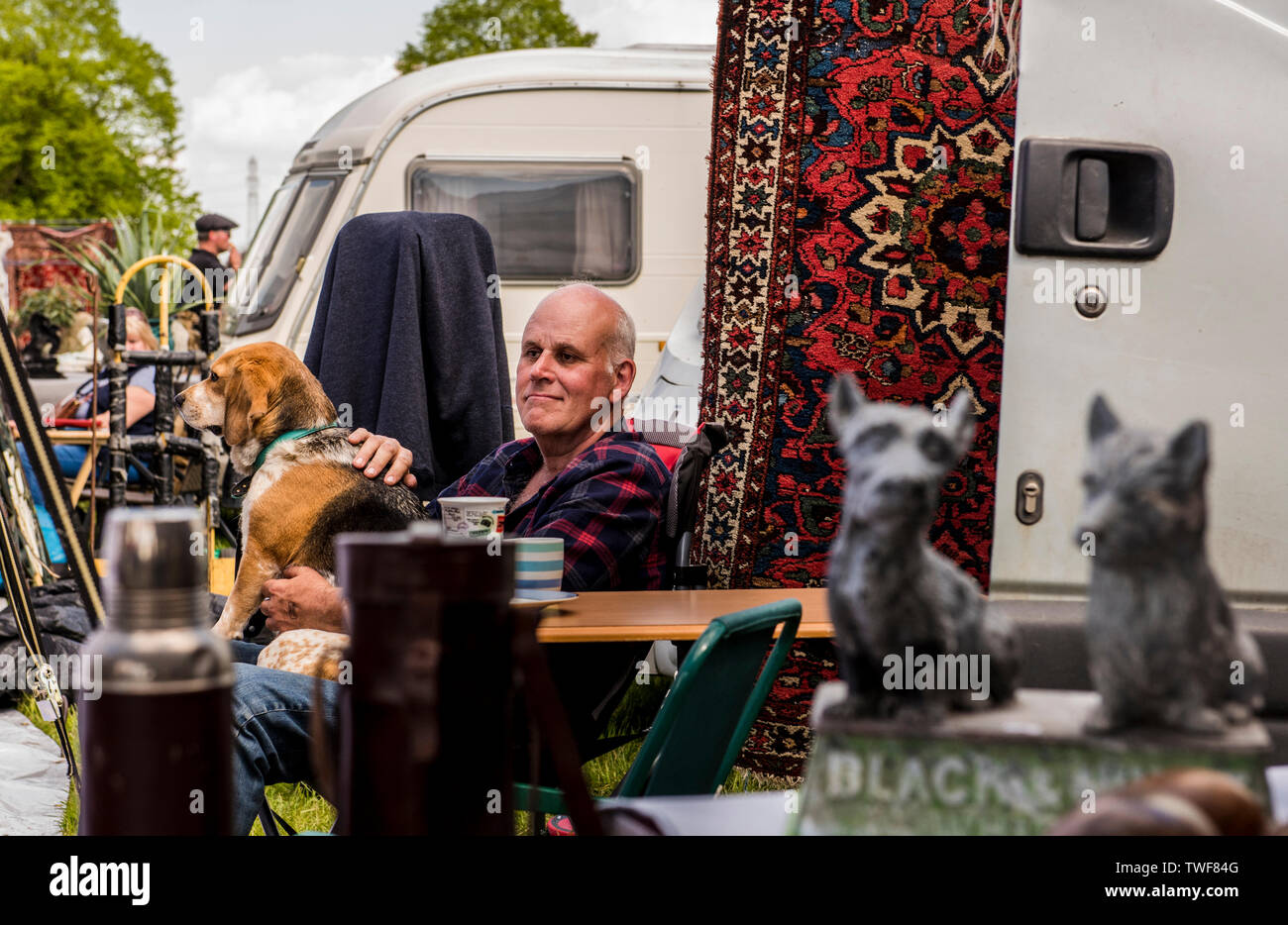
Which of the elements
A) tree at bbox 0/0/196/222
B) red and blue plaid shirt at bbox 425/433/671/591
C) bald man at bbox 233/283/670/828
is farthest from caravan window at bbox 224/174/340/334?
tree at bbox 0/0/196/222

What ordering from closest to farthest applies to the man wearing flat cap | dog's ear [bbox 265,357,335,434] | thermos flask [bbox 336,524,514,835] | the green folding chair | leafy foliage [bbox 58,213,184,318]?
thermos flask [bbox 336,524,514,835] < the green folding chair < dog's ear [bbox 265,357,335,434] < the man wearing flat cap < leafy foliage [bbox 58,213,184,318]

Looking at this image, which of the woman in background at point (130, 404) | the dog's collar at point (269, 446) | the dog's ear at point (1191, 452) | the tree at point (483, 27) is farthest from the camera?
the tree at point (483, 27)

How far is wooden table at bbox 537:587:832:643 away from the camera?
2160 millimetres

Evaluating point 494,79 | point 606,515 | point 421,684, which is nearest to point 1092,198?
point 606,515

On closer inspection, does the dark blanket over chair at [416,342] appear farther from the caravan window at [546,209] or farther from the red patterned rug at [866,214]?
the caravan window at [546,209]

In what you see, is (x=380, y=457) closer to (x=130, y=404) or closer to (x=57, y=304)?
(x=130, y=404)

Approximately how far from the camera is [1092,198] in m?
2.83

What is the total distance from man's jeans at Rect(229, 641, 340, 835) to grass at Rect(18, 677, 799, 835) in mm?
953

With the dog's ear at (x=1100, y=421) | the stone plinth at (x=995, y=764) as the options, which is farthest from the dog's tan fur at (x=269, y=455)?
the dog's ear at (x=1100, y=421)

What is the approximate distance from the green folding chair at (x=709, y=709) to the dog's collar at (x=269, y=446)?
1.55 meters

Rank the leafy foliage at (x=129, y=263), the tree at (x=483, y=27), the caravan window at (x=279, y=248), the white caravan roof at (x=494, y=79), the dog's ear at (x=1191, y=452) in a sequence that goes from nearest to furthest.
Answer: the dog's ear at (x=1191, y=452), the white caravan roof at (x=494, y=79), the caravan window at (x=279, y=248), the leafy foliage at (x=129, y=263), the tree at (x=483, y=27)

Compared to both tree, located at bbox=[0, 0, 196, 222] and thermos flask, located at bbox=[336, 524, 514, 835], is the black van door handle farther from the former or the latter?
tree, located at bbox=[0, 0, 196, 222]

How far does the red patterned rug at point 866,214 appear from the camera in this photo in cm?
316
